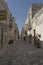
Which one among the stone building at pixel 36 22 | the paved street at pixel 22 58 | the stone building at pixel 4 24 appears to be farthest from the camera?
the stone building at pixel 36 22

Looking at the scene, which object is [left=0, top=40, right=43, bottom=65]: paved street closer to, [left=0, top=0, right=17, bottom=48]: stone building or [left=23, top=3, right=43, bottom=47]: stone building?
[left=0, top=0, right=17, bottom=48]: stone building

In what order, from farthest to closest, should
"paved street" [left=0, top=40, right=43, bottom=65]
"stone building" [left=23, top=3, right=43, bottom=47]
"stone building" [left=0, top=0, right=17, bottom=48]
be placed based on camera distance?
"stone building" [left=23, top=3, right=43, bottom=47] → "stone building" [left=0, top=0, right=17, bottom=48] → "paved street" [left=0, top=40, right=43, bottom=65]

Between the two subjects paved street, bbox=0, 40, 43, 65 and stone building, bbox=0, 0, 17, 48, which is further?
stone building, bbox=0, 0, 17, 48

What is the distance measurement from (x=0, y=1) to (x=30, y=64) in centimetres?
1122

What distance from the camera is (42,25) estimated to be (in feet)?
74.3

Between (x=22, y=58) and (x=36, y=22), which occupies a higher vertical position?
(x=36, y=22)

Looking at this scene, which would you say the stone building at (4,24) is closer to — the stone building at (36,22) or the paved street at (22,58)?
the paved street at (22,58)

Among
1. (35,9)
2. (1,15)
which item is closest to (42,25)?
(1,15)

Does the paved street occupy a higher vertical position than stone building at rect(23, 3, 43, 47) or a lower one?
lower

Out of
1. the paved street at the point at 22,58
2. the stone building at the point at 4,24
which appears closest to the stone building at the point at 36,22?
the stone building at the point at 4,24

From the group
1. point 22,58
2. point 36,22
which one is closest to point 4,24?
point 36,22

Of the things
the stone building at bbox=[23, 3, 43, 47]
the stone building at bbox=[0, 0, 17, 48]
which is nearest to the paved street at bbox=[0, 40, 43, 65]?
the stone building at bbox=[0, 0, 17, 48]

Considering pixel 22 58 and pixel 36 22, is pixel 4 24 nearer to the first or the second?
pixel 36 22

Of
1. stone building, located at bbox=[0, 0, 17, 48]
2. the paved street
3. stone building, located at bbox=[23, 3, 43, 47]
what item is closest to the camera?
the paved street
